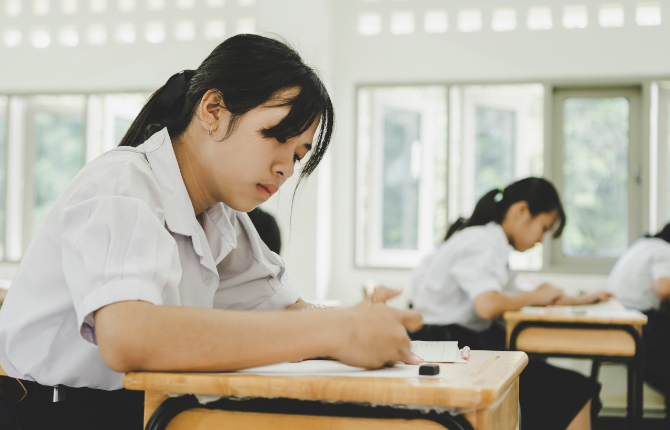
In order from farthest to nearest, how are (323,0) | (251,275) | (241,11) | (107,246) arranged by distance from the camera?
(241,11), (323,0), (251,275), (107,246)

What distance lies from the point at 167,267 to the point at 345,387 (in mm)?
297

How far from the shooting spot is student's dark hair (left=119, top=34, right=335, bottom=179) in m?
0.99

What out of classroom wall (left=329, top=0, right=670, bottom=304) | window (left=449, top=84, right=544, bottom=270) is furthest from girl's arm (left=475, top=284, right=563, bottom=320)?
window (left=449, top=84, right=544, bottom=270)

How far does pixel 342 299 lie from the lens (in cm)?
464

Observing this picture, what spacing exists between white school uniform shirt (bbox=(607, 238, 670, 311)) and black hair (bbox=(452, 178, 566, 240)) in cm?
99

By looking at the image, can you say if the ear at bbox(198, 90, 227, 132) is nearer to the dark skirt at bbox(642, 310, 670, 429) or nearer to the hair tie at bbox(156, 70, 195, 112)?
the hair tie at bbox(156, 70, 195, 112)

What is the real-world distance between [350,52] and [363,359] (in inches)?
161

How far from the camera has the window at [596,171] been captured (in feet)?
14.6

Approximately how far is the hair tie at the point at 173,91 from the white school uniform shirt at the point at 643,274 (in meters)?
2.96

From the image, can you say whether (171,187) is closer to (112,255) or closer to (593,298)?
(112,255)

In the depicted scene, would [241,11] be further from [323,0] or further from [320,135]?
[320,135]

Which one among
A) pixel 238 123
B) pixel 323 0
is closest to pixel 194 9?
pixel 323 0

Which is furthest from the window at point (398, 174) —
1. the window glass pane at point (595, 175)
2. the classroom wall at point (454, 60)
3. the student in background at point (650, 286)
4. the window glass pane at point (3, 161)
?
the window glass pane at point (3, 161)

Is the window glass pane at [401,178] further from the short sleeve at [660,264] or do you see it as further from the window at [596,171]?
the short sleeve at [660,264]
